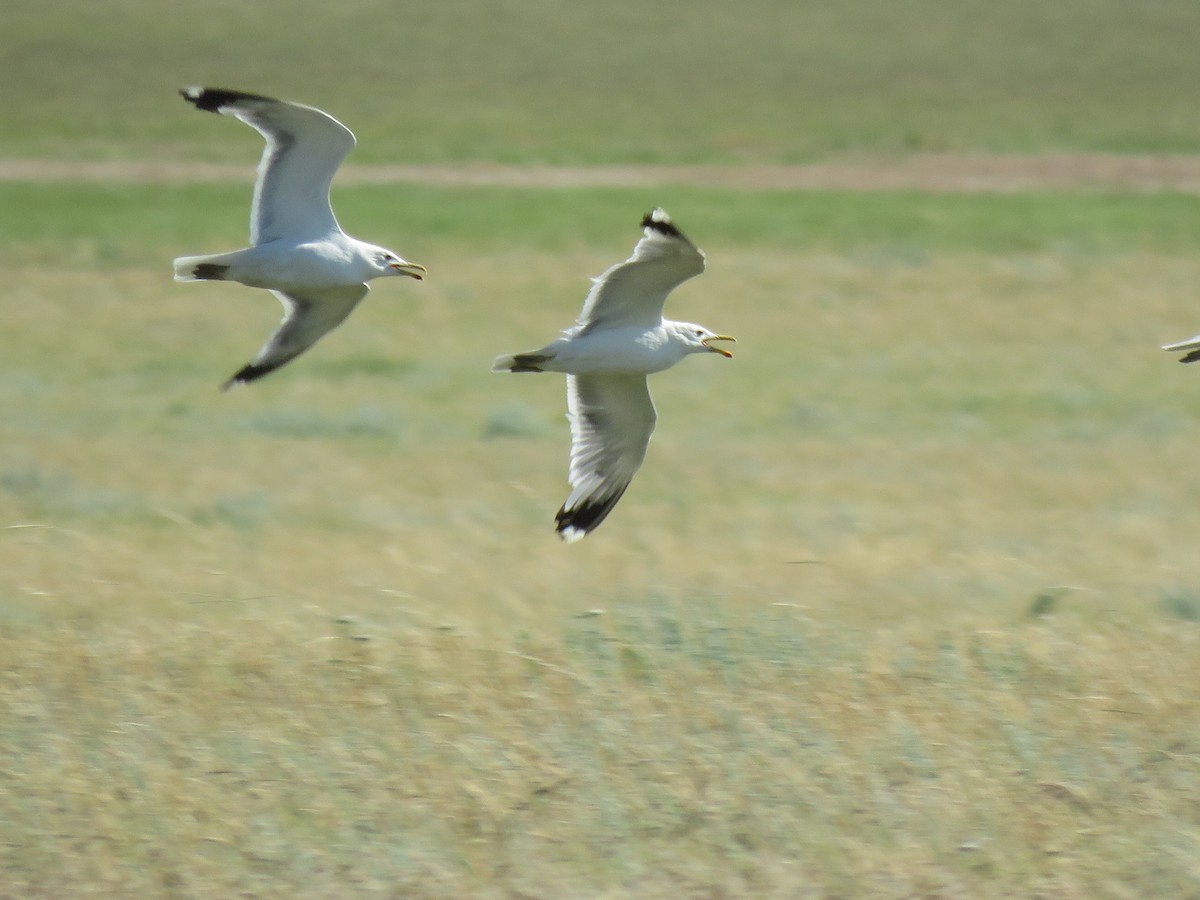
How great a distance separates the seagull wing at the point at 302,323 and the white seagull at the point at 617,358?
0.91 m

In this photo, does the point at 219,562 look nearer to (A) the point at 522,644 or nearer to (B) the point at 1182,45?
(A) the point at 522,644

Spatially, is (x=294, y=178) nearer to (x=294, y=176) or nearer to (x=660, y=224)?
(x=294, y=176)

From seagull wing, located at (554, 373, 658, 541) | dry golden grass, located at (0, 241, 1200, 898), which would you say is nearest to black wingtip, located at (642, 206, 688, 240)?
seagull wing, located at (554, 373, 658, 541)

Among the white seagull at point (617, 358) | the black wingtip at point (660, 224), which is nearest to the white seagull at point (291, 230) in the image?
the white seagull at point (617, 358)

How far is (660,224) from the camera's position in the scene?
5.96 meters

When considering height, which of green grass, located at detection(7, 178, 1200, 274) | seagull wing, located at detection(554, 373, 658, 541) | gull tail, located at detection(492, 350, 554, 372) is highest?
gull tail, located at detection(492, 350, 554, 372)

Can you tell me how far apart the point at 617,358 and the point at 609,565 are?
2879mm

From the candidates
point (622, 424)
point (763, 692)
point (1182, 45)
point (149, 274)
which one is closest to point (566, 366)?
point (622, 424)

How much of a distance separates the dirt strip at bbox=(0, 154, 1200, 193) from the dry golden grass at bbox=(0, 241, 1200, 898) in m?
14.6

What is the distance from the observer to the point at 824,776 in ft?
19.1

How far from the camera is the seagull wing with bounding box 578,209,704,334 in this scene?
19.9 ft

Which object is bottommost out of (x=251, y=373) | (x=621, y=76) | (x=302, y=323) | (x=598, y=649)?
(x=621, y=76)

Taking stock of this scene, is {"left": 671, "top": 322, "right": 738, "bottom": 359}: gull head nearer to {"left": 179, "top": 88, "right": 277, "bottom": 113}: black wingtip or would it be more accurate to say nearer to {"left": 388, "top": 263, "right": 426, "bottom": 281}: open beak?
{"left": 388, "top": 263, "right": 426, "bottom": 281}: open beak

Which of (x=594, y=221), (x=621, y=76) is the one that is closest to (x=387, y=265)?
(x=594, y=221)
